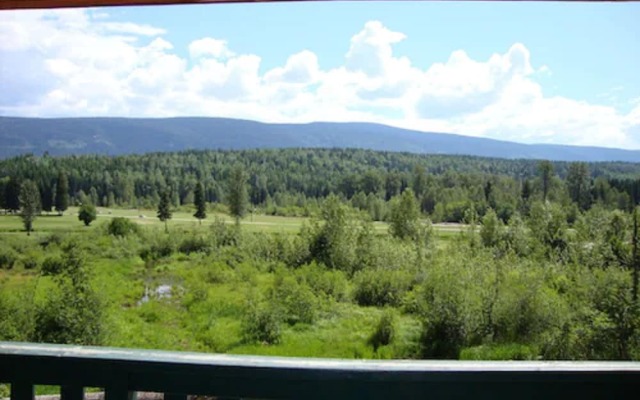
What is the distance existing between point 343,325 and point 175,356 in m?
3.26

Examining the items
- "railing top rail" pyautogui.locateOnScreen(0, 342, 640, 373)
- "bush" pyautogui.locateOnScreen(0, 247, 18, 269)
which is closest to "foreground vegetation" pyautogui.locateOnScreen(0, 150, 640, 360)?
"bush" pyautogui.locateOnScreen(0, 247, 18, 269)

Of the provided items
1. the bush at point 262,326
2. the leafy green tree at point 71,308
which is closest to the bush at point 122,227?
the leafy green tree at point 71,308

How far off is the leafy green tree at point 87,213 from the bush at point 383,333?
2307mm

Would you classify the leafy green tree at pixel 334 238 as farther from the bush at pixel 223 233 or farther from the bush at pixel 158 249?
the bush at pixel 158 249

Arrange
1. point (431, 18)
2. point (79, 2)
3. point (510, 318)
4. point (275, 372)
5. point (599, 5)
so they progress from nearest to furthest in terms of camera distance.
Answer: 1. point (275, 372)
2. point (79, 2)
3. point (599, 5)
4. point (431, 18)
5. point (510, 318)

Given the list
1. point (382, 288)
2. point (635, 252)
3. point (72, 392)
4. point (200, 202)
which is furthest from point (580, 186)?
point (72, 392)

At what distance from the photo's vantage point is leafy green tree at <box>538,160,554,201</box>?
426 centimetres

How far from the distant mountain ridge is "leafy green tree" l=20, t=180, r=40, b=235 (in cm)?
27

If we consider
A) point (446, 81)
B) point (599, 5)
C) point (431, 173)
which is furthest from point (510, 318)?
point (599, 5)

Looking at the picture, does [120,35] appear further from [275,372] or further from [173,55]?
[275,372]

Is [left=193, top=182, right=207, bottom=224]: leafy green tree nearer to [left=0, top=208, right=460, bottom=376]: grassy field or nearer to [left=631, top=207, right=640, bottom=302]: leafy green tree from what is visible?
[left=0, top=208, right=460, bottom=376]: grassy field

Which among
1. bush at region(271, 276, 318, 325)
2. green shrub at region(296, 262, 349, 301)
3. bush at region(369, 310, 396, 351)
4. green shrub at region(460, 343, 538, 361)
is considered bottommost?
green shrub at region(460, 343, 538, 361)

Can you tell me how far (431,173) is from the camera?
435 centimetres

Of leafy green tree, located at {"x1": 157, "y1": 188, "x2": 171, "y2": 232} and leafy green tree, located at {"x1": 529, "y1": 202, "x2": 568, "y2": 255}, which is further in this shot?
leafy green tree, located at {"x1": 157, "y1": 188, "x2": 171, "y2": 232}
